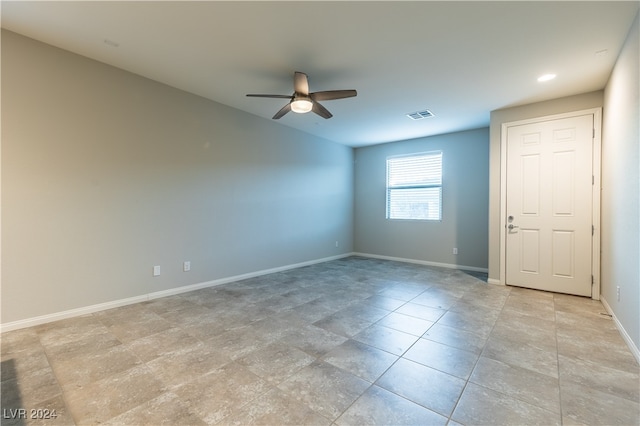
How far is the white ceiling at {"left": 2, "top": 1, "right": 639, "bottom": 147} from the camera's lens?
2230 millimetres

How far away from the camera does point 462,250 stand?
5.46 m

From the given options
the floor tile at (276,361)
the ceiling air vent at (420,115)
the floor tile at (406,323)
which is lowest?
the floor tile at (406,323)

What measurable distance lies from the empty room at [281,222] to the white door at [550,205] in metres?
0.03

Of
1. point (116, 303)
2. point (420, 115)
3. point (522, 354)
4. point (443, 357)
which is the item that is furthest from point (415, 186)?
point (116, 303)

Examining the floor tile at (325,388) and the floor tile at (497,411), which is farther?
the floor tile at (325,388)

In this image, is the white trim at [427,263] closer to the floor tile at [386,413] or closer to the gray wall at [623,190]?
the gray wall at [623,190]

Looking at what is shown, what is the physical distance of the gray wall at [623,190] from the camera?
2240 mm

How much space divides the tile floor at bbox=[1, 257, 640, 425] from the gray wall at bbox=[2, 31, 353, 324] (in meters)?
0.51

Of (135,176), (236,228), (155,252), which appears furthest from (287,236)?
(135,176)

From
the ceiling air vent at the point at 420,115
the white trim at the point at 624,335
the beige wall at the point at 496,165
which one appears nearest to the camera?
the white trim at the point at 624,335

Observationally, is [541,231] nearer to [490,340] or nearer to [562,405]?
[490,340]

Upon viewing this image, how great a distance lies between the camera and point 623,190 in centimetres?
258

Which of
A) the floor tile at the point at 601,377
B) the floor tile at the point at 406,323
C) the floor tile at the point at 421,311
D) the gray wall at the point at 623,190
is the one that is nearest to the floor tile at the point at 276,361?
the floor tile at the point at 406,323

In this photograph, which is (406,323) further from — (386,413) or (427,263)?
(427,263)
